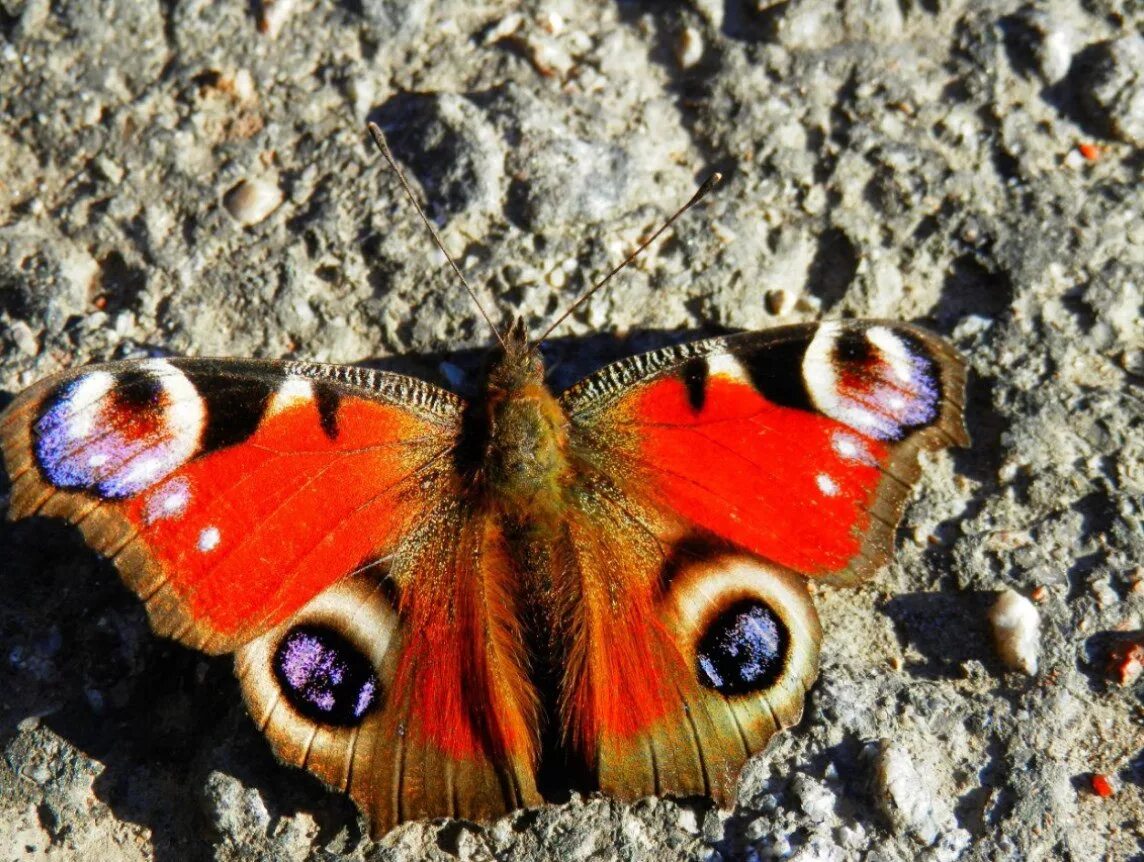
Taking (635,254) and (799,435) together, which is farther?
(635,254)

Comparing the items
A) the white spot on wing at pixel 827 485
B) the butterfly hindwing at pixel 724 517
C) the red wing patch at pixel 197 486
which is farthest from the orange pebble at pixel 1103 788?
the red wing patch at pixel 197 486

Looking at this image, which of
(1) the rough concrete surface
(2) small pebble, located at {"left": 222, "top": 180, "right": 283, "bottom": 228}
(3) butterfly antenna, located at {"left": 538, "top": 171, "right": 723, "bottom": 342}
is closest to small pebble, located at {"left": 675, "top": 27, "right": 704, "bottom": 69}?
(1) the rough concrete surface

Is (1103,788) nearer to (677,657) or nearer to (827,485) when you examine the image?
(827,485)

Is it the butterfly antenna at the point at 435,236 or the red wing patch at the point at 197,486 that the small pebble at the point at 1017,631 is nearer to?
the butterfly antenna at the point at 435,236

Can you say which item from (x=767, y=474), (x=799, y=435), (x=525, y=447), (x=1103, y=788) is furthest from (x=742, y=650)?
(x=1103, y=788)

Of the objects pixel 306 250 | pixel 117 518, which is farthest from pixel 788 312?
pixel 117 518

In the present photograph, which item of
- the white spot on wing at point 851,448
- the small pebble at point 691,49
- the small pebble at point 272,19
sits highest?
the small pebble at point 272,19

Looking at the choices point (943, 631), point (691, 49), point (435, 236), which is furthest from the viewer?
point (691, 49)
